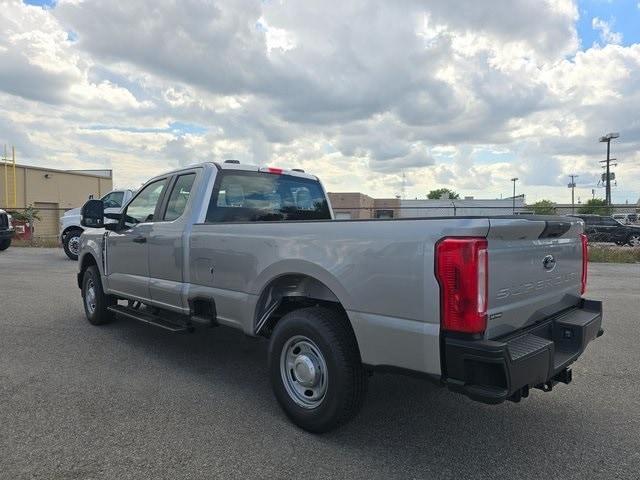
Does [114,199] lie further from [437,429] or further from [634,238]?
[634,238]

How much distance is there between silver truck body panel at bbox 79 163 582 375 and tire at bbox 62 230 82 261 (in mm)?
12573

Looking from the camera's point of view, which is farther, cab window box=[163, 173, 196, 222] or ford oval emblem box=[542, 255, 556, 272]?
cab window box=[163, 173, 196, 222]

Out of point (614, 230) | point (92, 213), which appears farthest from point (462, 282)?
point (614, 230)

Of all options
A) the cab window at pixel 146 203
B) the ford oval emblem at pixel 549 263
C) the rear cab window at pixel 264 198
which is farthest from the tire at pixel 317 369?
the cab window at pixel 146 203

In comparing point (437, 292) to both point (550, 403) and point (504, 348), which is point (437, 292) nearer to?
point (504, 348)

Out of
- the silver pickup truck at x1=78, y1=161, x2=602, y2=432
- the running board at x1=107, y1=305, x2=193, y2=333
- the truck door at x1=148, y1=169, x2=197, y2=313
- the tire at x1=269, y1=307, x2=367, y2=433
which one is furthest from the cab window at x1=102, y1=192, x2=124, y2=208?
the tire at x1=269, y1=307, x2=367, y2=433

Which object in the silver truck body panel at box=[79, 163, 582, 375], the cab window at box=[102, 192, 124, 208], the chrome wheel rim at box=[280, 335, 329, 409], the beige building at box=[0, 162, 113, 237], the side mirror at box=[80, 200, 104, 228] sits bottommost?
the chrome wheel rim at box=[280, 335, 329, 409]

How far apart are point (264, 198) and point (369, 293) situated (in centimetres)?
246

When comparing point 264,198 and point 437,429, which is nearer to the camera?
point 437,429

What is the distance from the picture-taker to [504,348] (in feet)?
9.08

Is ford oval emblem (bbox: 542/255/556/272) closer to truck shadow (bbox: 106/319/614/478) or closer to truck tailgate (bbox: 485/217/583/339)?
truck tailgate (bbox: 485/217/583/339)

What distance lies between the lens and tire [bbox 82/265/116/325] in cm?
668

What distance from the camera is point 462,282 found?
9.27 feet

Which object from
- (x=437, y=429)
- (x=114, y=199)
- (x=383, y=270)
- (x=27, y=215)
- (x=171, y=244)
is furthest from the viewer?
(x=27, y=215)
